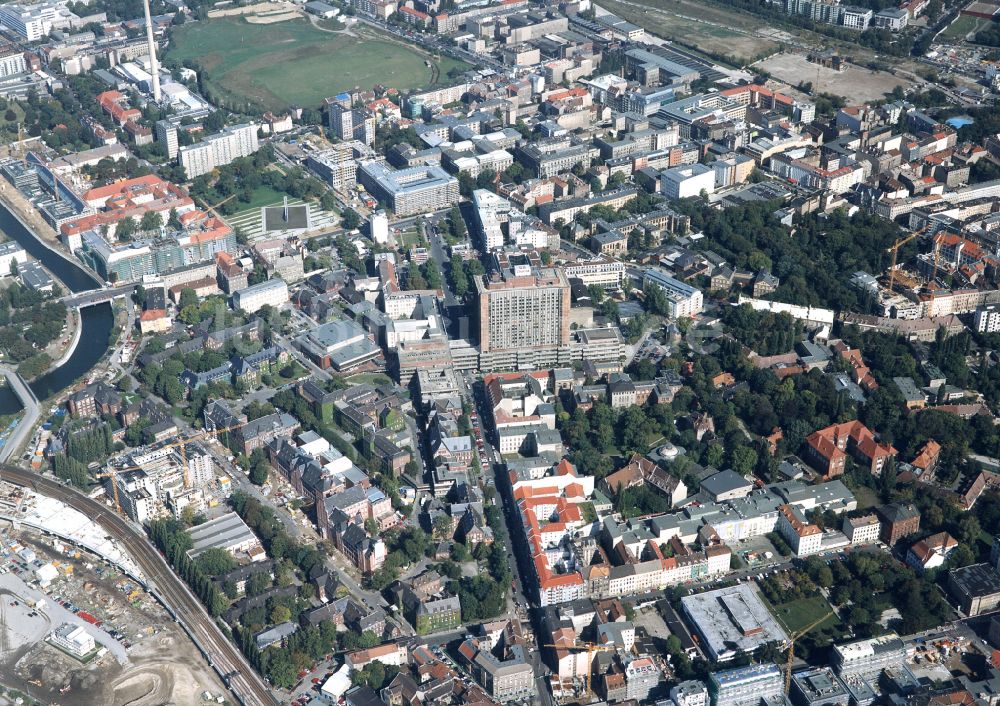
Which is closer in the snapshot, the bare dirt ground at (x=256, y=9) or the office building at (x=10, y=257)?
the office building at (x=10, y=257)

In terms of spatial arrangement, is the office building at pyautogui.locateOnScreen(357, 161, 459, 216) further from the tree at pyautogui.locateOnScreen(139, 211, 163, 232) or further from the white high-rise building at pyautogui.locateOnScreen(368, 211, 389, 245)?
the tree at pyautogui.locateOnScreen(139, 211, 163, 232)

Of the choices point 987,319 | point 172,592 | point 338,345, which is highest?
point 987,319

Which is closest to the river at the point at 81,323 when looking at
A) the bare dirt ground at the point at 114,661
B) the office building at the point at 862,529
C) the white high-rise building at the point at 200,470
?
the white high-rise building at the point at 200,470

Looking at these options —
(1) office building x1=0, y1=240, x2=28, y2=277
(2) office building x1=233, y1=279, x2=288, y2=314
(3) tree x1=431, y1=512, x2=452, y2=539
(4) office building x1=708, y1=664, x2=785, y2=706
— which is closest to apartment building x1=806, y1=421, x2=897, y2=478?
(4) office building x1=708, y1=664, x2=785, y2=706

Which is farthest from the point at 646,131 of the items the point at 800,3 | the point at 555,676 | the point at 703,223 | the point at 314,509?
the point at 555,676

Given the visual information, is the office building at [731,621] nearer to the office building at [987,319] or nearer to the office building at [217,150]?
Result: the office building at [987,319]

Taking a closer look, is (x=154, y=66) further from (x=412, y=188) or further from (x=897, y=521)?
(x=897, y=521)

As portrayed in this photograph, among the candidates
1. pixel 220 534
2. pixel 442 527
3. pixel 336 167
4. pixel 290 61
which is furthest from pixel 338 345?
pixel 290 61
